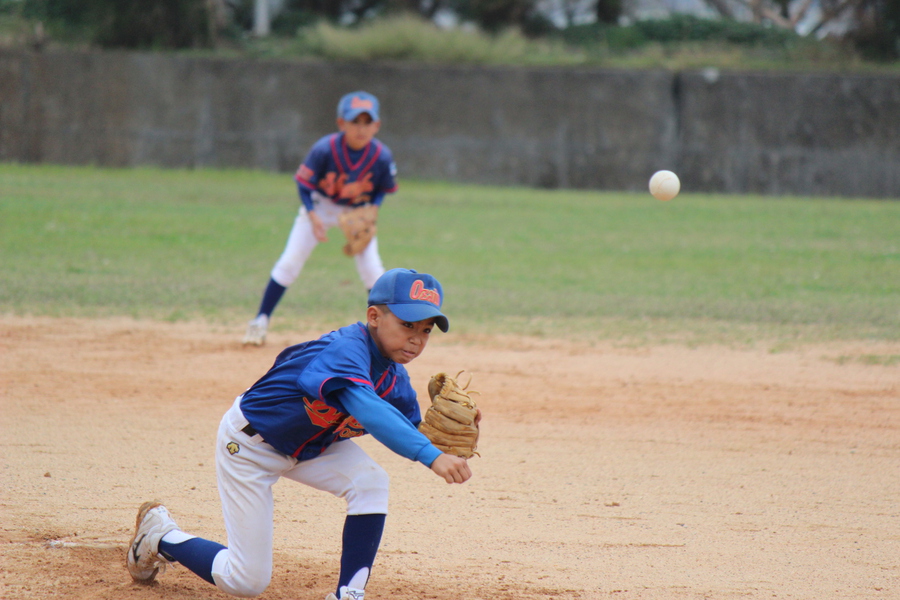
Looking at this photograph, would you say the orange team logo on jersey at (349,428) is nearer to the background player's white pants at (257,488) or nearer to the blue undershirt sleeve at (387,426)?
the background player's white pants at (257,488)

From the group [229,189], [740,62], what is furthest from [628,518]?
[740,62]

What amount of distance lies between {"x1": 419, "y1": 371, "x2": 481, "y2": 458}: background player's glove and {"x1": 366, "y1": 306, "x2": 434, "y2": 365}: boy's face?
0.65 feet

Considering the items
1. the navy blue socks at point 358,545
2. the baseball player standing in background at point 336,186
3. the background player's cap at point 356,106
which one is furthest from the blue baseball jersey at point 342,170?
the navy blue socks at point 358,545

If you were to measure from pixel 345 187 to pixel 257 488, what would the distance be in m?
4.84

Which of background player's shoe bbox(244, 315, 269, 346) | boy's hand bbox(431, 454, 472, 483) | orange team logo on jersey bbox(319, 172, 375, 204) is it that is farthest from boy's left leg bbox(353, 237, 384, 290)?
boy's hand bbox(431, 454, 472, 483)

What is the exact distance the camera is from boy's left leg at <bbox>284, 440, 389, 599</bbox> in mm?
2953

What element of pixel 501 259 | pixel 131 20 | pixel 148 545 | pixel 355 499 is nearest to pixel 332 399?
pixel 355 499

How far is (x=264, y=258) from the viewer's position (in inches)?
469

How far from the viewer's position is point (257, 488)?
3055 mm

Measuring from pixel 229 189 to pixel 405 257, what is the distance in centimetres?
818

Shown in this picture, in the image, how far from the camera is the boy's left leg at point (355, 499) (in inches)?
116

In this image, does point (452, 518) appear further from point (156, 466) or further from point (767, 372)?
point (767, 372)

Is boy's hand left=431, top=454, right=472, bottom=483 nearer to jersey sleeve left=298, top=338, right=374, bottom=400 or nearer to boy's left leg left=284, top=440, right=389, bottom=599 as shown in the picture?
jersey sleeve left=298, top=338, right=374, bottom=400

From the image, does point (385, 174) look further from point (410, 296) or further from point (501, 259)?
point (410, 296)
